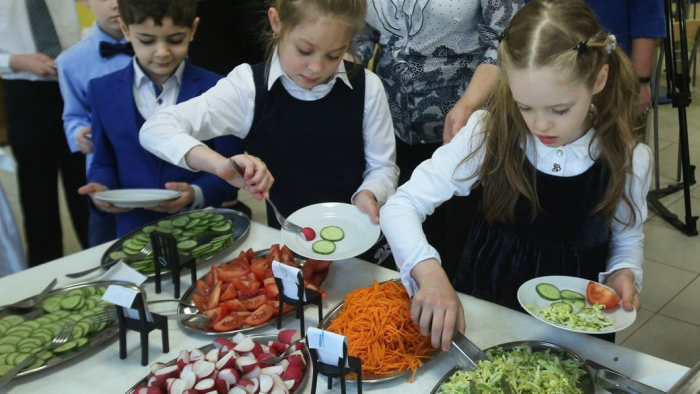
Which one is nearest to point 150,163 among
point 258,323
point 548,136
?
point 258,323

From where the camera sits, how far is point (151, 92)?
89.0 inches

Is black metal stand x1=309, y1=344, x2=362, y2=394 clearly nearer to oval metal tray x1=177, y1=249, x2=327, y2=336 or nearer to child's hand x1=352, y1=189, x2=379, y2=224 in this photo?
oval metal tray x1=177, y1=249, x2=327, y2=336

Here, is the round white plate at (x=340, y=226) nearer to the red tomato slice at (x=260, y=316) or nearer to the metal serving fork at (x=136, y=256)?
the red tomato slice at (x=260, y=316)

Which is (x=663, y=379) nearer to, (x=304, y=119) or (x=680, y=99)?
(x=304, y=119)

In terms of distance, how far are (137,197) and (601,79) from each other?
48.4 inches

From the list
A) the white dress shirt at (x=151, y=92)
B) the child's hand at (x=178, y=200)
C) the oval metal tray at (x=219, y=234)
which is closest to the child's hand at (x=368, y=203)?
the oval metal tray at (x=219, y=234)

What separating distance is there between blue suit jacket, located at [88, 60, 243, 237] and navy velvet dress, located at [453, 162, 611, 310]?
91 cm

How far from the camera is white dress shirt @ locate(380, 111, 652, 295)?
1.52 metres

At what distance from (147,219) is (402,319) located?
1.13 meters

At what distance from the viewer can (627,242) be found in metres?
1.61

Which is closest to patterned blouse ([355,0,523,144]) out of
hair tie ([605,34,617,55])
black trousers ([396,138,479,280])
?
black trousers ([396,138,479,280])

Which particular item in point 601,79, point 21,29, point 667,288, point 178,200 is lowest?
point 667,288

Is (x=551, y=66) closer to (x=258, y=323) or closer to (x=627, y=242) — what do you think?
(x=627, y=242)

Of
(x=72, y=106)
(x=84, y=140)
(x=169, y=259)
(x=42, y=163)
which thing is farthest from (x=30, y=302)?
(x=42, y=163)
